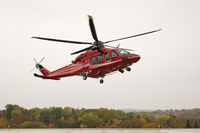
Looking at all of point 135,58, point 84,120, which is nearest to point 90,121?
point 84,120

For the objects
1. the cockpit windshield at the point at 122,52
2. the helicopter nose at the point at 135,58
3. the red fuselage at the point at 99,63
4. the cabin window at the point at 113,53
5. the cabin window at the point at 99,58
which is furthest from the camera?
the cabin window at the point at 99,58

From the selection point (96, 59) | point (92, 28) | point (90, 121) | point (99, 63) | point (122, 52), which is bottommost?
point (90, 121)

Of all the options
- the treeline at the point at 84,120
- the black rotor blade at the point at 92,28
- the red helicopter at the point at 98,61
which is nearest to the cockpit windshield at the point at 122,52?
the red helicopter at the point at 98,61

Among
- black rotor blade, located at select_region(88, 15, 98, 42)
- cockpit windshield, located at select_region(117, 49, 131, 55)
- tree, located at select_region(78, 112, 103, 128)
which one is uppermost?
black rotor blade, located at select_region(88, 15, 98, 42)

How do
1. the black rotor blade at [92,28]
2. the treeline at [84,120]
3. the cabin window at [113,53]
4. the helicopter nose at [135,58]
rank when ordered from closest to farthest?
1. the black rotor blade at [92,28]
2. the helicopter nose at [135,58]
3. the cabin window at [113,53]
4. the treeline at [84,120]

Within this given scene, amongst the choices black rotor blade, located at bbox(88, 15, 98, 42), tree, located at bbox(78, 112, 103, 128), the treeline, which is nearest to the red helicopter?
black rotor blade, located at bbox(88, 15, 98, 42)

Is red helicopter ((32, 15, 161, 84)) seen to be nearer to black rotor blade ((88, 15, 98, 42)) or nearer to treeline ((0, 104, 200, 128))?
black rotor blade ((88, 15, 98, 42))

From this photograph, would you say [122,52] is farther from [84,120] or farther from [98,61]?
[84,120]

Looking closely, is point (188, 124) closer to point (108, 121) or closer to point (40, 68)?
point (108, 121)

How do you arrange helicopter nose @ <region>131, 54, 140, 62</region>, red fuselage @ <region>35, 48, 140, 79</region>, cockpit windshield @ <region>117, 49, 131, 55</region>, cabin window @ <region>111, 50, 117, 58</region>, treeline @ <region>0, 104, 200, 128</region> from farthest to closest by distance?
1. treeline @ <region>0, 104, 200, 128</region>
2. cabin window @ <region>111, 50, 117, 58</region>
3. cockpit windshield @ <region>117, 49, 131, 55</region>
4. red fuselage @ <region>35, 48, 140, 79</region>
5. helicopter nose @ <region>131, 54, 140, 62</region>

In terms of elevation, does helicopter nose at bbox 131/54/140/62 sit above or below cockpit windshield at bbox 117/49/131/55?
below

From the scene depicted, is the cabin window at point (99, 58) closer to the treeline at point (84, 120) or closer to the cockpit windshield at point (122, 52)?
the cockpit windshield at point (122, 52)

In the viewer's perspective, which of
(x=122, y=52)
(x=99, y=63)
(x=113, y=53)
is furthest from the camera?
(x=99, y=63)

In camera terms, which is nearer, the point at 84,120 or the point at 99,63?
the point at 99,63
